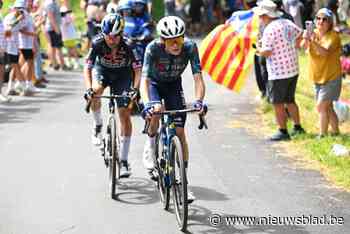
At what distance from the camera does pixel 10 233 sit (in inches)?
298

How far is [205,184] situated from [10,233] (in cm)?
259

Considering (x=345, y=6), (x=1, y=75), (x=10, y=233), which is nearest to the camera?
(x=10, y=233)

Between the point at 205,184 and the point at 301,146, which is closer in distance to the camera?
the point at 205,184

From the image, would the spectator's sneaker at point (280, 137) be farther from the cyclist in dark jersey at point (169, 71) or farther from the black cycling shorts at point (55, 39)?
the black cycling shorts at point (55, 39)

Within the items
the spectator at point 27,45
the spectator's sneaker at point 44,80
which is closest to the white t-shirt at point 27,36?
the spectator at point 27,45

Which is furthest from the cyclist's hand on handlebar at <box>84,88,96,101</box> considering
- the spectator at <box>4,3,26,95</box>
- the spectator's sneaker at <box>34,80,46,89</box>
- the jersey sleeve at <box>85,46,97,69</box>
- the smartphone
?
the spectator's sneaker at <box>34,80,46,89</box>

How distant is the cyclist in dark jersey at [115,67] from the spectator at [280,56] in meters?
2.92

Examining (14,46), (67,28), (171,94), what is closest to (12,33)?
(14,46)

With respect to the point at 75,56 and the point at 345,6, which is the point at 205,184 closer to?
the point at 345,6

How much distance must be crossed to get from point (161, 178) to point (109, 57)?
164cm

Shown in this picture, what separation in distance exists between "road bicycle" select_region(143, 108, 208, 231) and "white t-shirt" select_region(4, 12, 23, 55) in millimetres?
7625

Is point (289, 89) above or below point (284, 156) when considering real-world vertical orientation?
above

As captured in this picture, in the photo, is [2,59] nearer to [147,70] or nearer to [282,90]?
[282,90]

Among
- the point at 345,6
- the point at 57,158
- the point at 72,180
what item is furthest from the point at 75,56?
the point at 72,180
